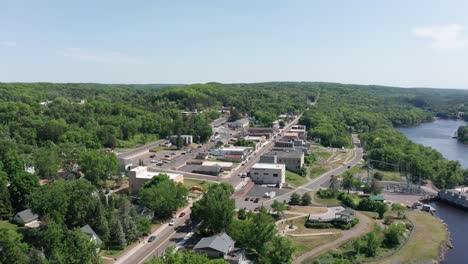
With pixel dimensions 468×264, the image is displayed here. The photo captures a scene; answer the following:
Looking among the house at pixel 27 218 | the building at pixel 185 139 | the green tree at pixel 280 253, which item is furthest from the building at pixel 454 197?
the house at pixel 27 218

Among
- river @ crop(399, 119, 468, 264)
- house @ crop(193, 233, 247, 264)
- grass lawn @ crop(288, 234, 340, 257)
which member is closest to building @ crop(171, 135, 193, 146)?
grass lawn @ crop(288, 234, 340, 257)

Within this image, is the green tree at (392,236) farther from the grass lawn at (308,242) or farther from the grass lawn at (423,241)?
the grass lawn at (308,242)

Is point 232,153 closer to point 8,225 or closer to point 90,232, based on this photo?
point 90,232

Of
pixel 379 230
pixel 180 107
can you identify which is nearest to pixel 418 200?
pixel 379 230

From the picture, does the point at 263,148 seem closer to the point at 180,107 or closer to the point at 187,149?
the point at 187,149

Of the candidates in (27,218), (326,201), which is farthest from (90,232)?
(326,201)

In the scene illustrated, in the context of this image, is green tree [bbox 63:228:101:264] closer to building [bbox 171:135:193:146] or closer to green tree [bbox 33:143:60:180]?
green tree [bbox 33:143:60:180]
